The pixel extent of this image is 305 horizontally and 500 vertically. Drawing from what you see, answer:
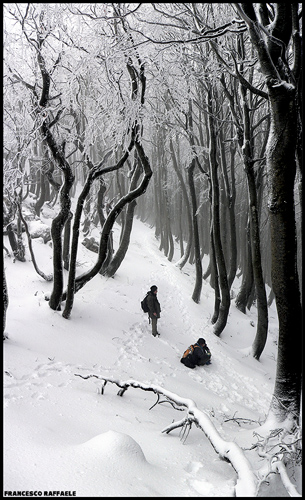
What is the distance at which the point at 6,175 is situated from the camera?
6086 mm

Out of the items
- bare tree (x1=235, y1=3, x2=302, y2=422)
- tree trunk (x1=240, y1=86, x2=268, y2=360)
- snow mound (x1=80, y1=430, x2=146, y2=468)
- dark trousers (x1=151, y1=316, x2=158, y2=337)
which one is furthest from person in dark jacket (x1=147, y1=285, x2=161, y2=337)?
snow mound (x1=80, y1=430, x2=146, y2=468)

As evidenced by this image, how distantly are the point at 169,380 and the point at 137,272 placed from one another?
824 centimetres

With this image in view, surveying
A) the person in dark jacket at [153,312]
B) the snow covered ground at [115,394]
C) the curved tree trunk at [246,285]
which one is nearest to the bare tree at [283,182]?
the snow covered ground at [115,394]

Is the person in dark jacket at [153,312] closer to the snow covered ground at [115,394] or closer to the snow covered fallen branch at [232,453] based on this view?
the snow covered ground at [115,394]

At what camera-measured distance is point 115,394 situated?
4590mm

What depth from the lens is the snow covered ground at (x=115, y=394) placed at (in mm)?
2564

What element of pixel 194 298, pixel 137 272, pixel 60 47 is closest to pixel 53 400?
pixel 60 47

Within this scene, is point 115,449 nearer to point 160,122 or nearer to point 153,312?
point 153,312

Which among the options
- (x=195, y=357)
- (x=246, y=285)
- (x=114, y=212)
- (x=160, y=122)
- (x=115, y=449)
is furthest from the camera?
(x=246, y=285)

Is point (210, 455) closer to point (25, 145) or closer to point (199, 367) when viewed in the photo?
point (199, 367)

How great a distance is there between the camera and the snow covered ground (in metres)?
2.56

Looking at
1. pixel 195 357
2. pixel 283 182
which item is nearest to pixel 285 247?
pixel 283 182

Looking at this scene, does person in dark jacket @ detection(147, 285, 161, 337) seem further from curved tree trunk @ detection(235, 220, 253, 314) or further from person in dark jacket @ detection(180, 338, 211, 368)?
curved tree trunk @ detection(235, 220, 253, 314)

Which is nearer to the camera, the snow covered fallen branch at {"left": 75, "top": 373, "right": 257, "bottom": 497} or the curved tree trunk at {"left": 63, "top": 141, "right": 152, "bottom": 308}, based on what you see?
the snow covered fallen branch at {"left": 75, "top": 373, "right": 257, "bottom": 497}
